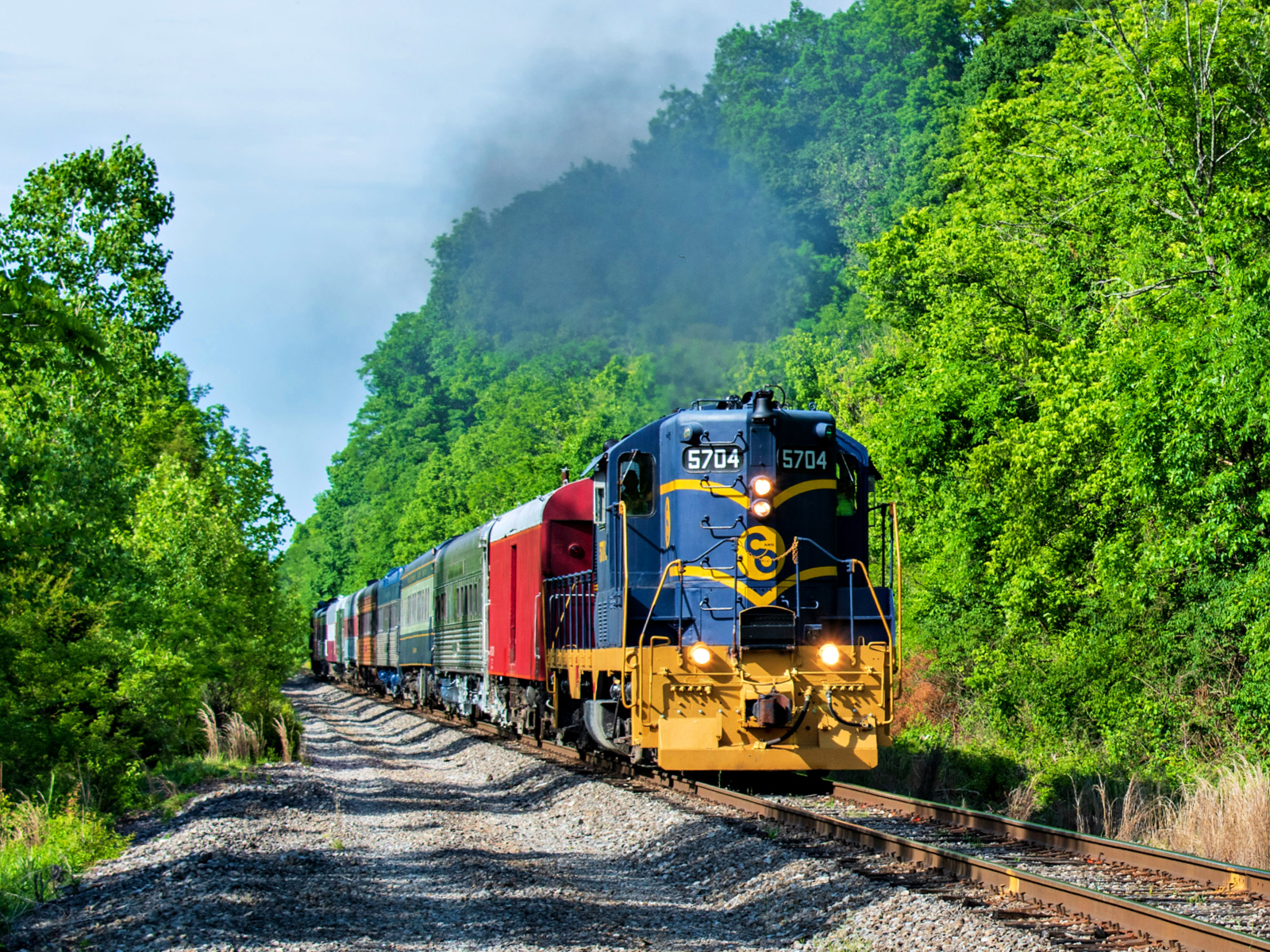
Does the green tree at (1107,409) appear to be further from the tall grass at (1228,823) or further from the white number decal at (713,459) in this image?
the white number decal at (713,459)

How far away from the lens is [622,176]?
70125 millimetres

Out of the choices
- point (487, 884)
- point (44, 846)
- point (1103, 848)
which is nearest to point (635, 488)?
point (487, 884)

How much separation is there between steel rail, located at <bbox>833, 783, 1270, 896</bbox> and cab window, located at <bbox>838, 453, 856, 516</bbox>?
9.69 ft

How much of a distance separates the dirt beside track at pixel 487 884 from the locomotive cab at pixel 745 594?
0.99 m

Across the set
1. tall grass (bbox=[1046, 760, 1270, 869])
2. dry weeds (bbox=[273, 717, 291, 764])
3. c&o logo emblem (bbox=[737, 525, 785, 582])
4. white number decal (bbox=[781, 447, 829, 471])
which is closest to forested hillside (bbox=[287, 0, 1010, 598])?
dry weeds (bbox=[273, 717, 291, 764])

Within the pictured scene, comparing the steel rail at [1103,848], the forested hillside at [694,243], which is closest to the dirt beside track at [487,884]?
the steel rail at [1103,848]

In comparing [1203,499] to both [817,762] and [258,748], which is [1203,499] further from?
[258,748]

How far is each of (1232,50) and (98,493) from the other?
722 inches

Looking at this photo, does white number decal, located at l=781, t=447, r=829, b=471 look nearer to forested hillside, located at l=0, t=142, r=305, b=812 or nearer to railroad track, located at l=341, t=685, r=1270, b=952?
railroad track, located at l=341, t=685, r=1270, b=952

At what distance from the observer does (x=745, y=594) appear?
12.1m

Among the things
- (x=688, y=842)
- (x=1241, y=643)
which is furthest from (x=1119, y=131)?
(x=688, y=842)

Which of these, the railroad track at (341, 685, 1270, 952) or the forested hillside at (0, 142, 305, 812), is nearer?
the railroad track at (341, 685, 1270, 952)

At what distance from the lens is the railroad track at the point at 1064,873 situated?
697cm

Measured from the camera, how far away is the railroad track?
22.9ft
